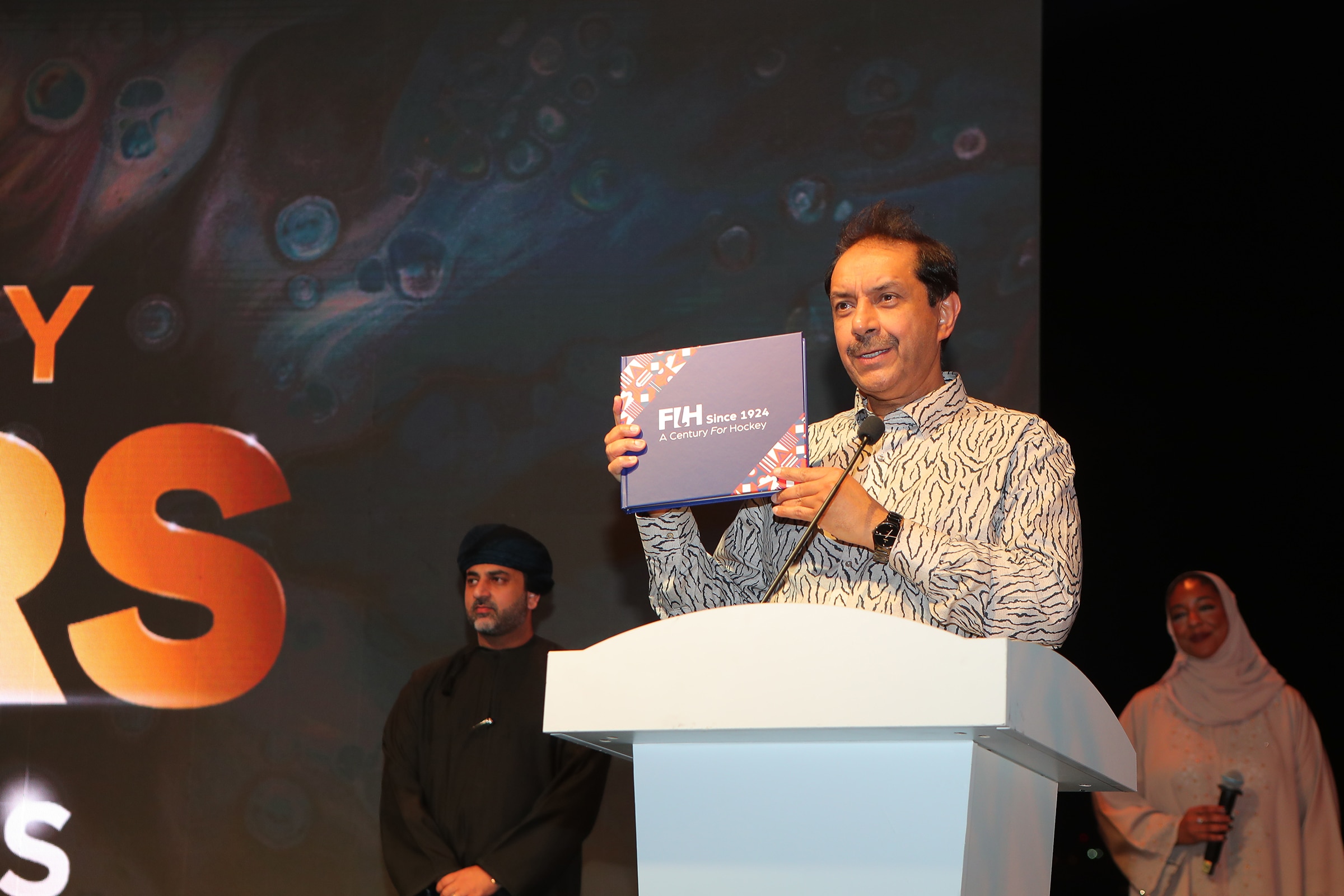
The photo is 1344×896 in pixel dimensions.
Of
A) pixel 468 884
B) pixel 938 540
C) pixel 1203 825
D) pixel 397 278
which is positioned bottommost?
pixel 468 884

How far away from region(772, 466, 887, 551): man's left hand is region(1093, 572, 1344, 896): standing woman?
2.93 meters

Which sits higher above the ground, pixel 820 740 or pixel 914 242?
pixel 914 242

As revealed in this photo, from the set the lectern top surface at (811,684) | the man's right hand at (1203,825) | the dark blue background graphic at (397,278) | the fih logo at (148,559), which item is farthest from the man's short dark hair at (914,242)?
the man's right hand at (1203,825)

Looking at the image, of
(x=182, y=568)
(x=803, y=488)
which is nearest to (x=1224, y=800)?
Result: (x=803, y=488)

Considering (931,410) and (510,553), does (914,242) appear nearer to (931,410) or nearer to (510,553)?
(931,410)

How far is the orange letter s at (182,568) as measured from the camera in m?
3.89

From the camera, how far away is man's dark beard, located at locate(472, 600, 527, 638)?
362 cm

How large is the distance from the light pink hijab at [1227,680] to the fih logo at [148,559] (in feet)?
9.92

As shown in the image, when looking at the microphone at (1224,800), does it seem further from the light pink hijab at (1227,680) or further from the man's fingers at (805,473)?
the man's fingers at (805,473)

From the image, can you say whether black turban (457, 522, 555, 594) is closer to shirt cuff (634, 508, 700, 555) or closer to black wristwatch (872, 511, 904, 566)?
shirt cuff (634, 508, 700, 555)

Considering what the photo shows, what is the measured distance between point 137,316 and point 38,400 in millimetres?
428

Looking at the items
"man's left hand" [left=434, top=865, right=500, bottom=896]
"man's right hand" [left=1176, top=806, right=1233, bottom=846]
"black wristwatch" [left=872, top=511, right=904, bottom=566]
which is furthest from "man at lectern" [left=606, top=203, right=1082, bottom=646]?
"man's right hand" [left=1176, top=806, right=1233, bottom=846]

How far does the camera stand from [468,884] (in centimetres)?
316

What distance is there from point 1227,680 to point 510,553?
2.47 m
